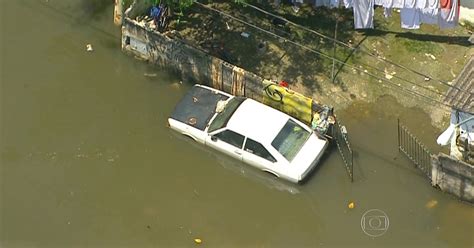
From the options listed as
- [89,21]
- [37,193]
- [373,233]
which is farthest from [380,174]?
[89,21]

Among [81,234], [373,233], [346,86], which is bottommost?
[81,234]

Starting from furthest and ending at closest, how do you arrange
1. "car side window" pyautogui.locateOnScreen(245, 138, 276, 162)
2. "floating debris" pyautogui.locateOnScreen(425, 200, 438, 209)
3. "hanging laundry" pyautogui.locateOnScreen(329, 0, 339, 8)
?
"hanging laundry" pyautogui.locateOnScreen(329, 0, 339, 8) < "car side window" pyautogui.locateOnScreen(245, 138, 276, 162) < "floating debris" pyautogui.locateOnScreen(425, 200, 438, 209)

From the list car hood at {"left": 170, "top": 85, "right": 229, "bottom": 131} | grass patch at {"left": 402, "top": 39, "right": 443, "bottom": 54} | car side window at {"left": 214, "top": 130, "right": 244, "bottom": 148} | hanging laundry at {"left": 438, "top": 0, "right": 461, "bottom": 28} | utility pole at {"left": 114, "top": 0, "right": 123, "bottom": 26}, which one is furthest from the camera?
utility pole at {"left": 114, "top": 0, "right": 123, "bottom": 26}

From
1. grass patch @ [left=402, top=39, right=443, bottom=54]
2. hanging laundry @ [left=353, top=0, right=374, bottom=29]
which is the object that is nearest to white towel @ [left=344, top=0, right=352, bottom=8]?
hanging laundry @ [left=353, top=0, right=374, bottom=29]

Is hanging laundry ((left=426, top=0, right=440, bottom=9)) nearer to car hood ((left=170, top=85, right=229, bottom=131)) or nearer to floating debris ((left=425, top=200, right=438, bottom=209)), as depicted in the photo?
floating debris ((left=425, top=200, right=438, bottom=209))

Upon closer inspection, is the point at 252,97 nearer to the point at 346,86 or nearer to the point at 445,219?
the point at 346,86

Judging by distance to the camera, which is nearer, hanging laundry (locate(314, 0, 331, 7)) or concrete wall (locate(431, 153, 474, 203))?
concrete wall (locate(431, 153, 474, 203))
